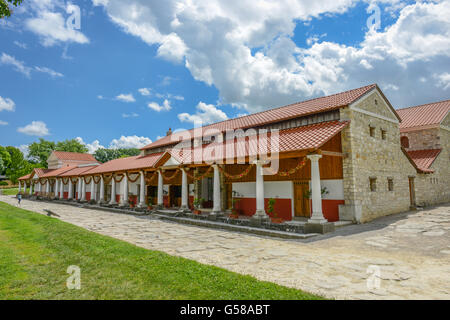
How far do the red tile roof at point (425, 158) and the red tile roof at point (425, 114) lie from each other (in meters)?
2.04

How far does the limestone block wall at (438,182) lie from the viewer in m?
17.3

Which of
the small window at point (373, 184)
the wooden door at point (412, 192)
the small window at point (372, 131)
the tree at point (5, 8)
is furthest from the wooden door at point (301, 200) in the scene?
the tree at point (5, 8)

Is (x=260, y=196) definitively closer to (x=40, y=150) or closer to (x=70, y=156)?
(x=70, y=156)

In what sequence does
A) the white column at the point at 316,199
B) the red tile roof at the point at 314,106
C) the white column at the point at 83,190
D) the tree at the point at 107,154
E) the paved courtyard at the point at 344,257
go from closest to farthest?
the paved courtyard at the point at 344,257
the white column at the point at 316,199
the red tile roof at the point at 314,106
the white column at the point at 83,190
the tree at the point at 107,154

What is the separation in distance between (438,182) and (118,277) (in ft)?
73.6

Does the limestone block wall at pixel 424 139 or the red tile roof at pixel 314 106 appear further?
the limestone block wall at pixel 424 139

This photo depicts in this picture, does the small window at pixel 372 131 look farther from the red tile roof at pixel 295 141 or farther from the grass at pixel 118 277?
the grass at pixel 118 277

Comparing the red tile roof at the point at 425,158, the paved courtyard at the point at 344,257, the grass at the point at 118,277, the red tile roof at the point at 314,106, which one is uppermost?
the red tile roof at the point at 314,106

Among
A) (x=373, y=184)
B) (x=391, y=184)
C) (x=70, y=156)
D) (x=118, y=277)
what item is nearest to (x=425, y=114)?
(x=391, y=184)

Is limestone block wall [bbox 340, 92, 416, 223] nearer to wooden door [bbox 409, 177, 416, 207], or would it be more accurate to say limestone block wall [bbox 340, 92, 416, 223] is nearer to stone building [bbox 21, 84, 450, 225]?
stone building [bbox 21, 84, 450, 225]

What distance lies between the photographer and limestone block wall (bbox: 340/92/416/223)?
39.0ft

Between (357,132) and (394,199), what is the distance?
4.98 metres

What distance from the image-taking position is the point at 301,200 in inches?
529
